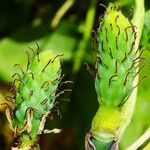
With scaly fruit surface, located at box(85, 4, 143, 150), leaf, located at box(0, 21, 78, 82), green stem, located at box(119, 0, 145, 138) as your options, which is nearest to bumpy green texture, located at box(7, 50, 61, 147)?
scaly fruit surface, located at box(85, 4, 143, 150)

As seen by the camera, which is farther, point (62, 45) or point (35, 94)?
point (62, 45)

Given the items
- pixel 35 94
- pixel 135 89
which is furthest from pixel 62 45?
pixel 35 94

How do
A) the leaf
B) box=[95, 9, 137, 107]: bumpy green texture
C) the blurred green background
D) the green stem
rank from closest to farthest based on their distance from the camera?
box=[95, 9, 137, 107]: bumpy green texture, the green stem, the blurred green background, the leaf

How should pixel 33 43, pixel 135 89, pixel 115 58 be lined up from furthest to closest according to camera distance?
pixel 33 43, pixel 135 89, pixel 115 58

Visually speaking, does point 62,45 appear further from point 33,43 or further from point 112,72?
point 112,72

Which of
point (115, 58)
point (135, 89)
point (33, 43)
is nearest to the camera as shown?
point (115, 58)

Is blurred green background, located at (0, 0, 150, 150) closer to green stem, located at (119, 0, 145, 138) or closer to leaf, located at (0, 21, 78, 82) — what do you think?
leaf, located at (0, 21, 78, 82)

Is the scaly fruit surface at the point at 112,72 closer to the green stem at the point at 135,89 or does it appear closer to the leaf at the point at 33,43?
the green stem at the point at 135,89
